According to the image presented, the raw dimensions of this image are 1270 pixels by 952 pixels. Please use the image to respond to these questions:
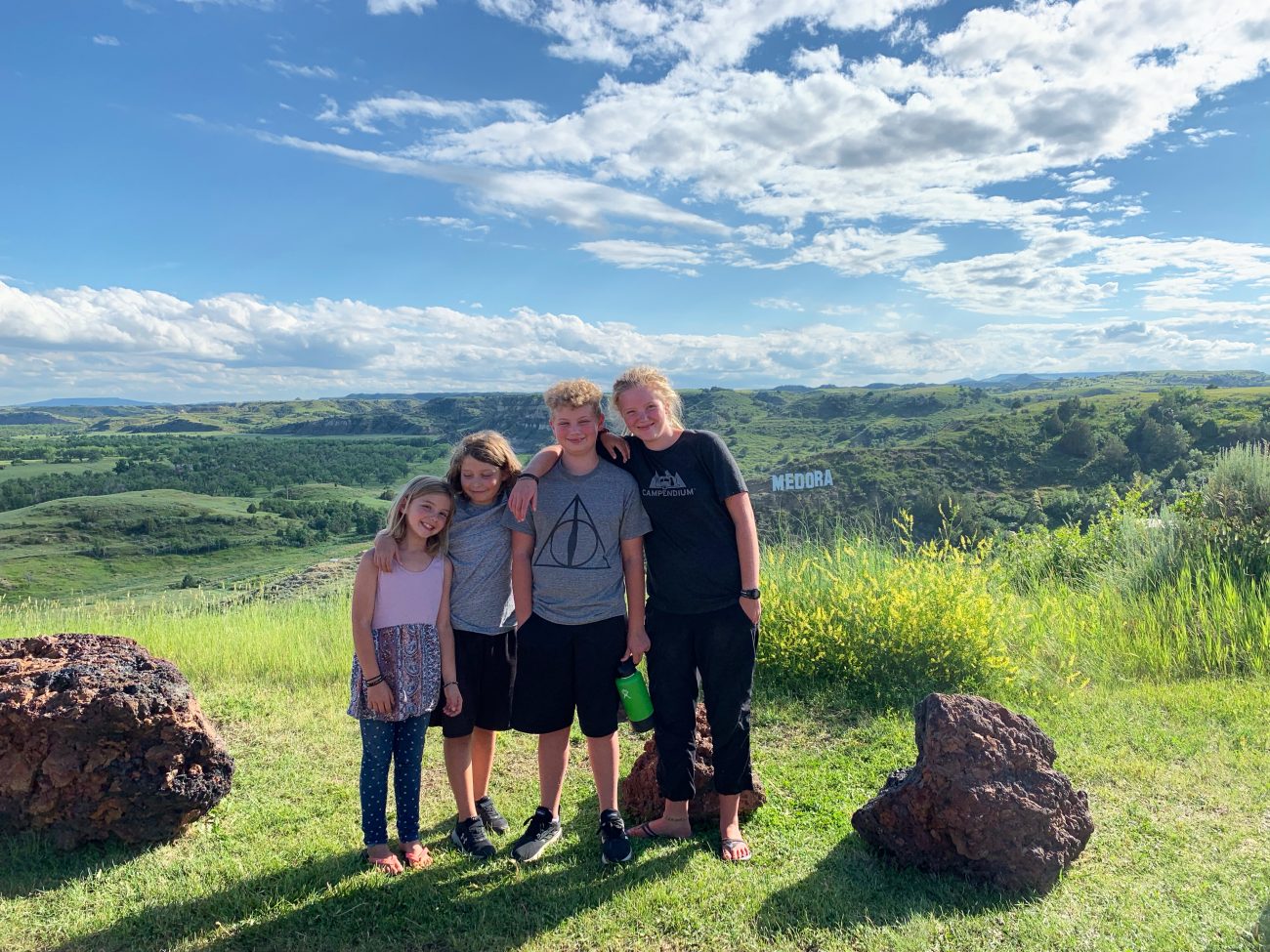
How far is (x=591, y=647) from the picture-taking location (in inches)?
130

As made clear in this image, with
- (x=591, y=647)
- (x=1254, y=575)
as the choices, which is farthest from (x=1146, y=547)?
(x=591, y=647)

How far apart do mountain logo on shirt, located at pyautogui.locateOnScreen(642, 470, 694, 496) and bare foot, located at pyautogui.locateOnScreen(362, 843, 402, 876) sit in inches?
77.2

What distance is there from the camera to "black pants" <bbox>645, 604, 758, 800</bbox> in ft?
11.0

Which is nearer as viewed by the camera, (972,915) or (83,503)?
(972,915)

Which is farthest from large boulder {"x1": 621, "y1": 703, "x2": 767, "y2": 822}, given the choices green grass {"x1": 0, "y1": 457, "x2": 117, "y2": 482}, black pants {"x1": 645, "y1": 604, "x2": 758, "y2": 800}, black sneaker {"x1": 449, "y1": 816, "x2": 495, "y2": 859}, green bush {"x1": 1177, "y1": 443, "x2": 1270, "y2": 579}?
green grass {"x1": 0, "y1": 457, "x2": 117, "y2": 482}

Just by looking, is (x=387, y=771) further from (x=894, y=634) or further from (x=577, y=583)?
(x=894, y=634)

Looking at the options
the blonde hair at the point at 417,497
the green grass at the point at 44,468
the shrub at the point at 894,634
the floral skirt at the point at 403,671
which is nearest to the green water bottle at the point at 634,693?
the floral skirt at the point at 403,671

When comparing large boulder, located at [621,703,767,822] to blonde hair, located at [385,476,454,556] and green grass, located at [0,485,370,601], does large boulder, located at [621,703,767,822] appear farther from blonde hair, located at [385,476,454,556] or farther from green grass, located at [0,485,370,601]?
green grass, located at [0,485,370,601]

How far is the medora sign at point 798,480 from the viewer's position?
2414 centimetres

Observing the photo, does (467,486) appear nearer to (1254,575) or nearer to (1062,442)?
(1254,575)

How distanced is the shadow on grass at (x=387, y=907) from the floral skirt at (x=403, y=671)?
0.72m

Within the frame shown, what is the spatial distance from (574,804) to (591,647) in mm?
1390

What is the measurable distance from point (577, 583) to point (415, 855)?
1.46 metres

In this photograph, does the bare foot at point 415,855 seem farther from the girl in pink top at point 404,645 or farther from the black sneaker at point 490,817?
the black sneaker at point 490,817
